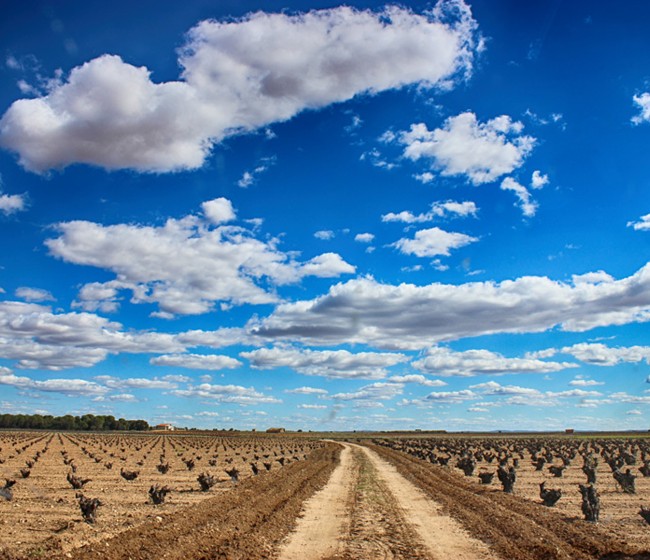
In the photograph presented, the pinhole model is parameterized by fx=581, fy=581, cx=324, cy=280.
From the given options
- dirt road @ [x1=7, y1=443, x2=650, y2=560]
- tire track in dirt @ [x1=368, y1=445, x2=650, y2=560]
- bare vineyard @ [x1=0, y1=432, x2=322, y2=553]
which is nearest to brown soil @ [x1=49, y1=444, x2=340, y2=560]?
dirt road @ [x1=7, y1=443, x2=650, y2=560]

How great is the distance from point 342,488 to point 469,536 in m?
13.1

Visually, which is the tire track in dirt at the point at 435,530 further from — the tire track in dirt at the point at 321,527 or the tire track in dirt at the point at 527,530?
the tire track in dirt at the point at 321,527

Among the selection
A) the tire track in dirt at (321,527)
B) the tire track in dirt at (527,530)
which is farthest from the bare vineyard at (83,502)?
the tire track in dirt at (527,530)

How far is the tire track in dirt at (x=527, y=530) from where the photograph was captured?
13.6 meters

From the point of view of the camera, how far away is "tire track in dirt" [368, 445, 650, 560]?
13.6 meters

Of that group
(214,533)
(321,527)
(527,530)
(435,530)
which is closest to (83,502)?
(214,533)

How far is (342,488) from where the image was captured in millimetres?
27906

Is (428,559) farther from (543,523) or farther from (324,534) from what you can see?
(543,523)

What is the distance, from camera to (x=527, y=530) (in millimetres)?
16344

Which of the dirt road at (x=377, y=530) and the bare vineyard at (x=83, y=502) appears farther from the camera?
the bare vineyard at (x=83, y=502)

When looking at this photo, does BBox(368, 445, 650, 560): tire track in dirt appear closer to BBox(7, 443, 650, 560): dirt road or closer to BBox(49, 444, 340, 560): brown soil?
BBox(7, 443, 650, 560): dirt road

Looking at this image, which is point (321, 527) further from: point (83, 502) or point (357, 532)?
point (83, 502)

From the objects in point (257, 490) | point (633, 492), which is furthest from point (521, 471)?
point (257, 490)

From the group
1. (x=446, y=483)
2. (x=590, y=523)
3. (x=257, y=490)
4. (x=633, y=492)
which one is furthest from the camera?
(x=446, y=483)
